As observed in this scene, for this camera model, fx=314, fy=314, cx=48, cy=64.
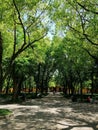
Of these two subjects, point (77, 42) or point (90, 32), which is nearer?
point (90, 32)

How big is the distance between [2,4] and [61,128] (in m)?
8.98

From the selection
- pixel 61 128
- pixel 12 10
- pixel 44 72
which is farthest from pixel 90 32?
pixel 44 72

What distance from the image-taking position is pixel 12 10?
2067 centimetres

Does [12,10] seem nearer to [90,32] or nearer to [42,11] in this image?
[42,11]

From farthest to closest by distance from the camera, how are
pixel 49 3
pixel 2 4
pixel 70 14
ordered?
pixel 70 14
pixel 49 3
pixel 2 4

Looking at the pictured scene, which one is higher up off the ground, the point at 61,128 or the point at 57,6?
the point at 57,6

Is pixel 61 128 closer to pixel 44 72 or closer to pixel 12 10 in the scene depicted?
pixel 12 10

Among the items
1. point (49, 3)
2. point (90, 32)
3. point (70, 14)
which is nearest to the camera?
point (49, 3)

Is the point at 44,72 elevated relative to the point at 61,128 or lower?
elevated

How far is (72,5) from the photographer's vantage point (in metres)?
22.5

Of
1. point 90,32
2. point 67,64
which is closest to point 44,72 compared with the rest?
point 67,64

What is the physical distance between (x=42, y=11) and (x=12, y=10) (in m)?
2.69

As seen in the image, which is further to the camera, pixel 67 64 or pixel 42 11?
pixel 67 64

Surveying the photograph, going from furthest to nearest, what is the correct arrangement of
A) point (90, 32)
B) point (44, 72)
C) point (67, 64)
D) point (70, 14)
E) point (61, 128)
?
1. point (44, 72)
2. point (67, 64)
3. point (90, 32)
4. point (70, 14)
5. point (61, 128)
